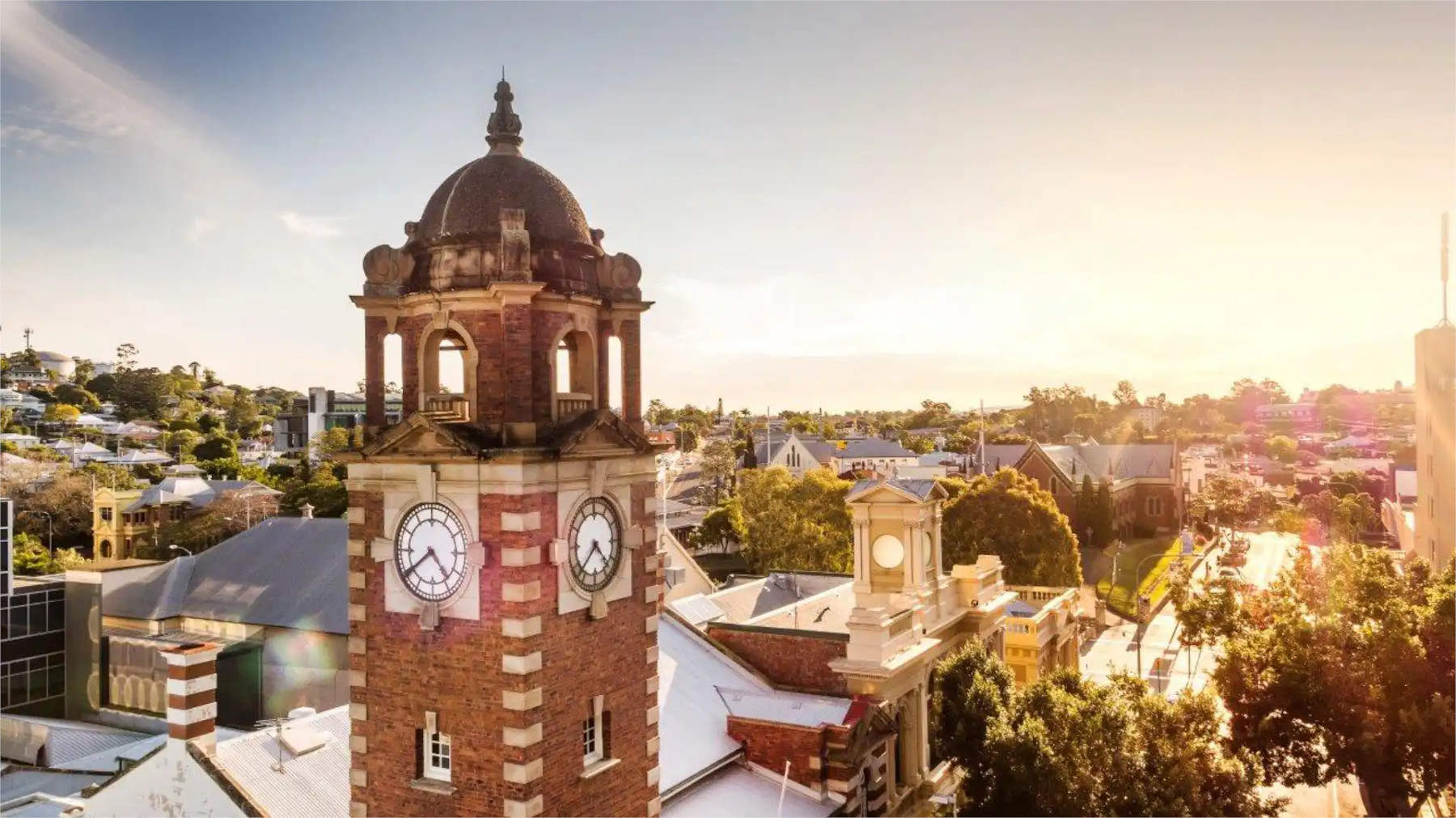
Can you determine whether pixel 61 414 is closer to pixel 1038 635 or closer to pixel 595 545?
pixel 1038 635

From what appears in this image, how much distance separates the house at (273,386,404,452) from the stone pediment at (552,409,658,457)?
134 meters

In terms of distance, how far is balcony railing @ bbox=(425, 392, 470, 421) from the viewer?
14883 millimetres

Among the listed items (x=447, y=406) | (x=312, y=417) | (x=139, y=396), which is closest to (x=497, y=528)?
(x=447, y=406)

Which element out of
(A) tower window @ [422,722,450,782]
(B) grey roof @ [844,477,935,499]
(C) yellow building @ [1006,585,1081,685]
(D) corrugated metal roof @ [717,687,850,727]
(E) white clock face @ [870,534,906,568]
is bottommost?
Result: (C) yellow building @ [1006,585,1081,685]

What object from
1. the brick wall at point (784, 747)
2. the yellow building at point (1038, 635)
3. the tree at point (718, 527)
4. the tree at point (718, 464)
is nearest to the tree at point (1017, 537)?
the yellow building at point (1038, 635)

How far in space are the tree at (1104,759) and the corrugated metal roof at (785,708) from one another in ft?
13.2

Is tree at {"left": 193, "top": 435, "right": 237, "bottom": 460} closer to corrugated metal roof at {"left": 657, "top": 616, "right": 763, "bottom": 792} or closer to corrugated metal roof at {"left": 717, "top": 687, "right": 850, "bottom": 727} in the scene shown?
corrugated metal roof at {"left": 657, "top": 616, "right": 763, "bottom": 792}

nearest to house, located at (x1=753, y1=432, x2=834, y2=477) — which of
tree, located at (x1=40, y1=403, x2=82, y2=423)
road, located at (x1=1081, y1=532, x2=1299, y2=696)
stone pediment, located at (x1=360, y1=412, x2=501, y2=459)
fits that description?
road, located at (x1=1081, y1=532, x2=1299, y2=696)

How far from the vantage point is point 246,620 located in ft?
146

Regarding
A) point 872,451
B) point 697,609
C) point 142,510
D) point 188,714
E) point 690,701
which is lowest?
point 690,701

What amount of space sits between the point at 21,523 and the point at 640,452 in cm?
8499

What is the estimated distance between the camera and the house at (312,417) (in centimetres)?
14288

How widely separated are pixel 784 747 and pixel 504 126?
1495 cm

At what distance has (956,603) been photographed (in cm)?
3403
